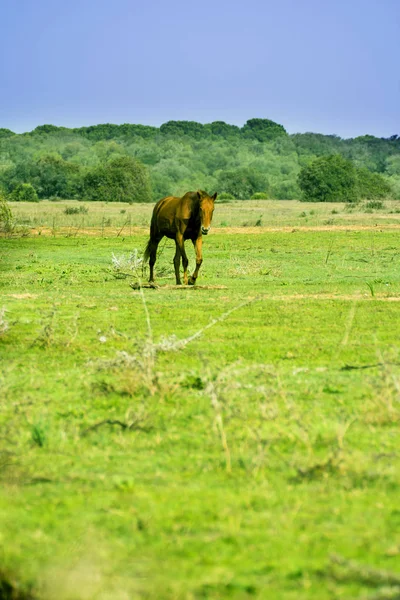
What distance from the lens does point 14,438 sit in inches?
302

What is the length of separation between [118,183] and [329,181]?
59.4 ft

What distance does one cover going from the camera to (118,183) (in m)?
89.0

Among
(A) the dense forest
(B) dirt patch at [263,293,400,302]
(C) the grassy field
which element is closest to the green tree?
(A) the dense forest

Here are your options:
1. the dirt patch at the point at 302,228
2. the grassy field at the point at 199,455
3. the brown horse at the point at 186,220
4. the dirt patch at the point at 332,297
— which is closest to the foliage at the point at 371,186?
the dirt patch at the point at 302,228

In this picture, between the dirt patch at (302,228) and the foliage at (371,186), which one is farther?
the foliage at (371,186)

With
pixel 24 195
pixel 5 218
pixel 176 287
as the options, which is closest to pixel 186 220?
pixel 176 287

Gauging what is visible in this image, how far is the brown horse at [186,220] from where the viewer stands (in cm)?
1892

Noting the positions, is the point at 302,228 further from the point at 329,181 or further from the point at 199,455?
the point at 329,181

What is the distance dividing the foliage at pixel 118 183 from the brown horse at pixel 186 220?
6623 centimetres

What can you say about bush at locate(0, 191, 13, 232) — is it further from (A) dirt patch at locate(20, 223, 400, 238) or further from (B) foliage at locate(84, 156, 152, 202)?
(B) foliage at locate(84, 156, 152, 202)

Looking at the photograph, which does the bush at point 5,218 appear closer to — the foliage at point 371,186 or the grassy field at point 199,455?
the grassy field at point 199,455

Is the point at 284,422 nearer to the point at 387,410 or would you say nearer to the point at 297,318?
the point at 387,410

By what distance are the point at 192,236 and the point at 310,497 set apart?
14075 millimetres

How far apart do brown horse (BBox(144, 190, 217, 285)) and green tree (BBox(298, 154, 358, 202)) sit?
211ft
